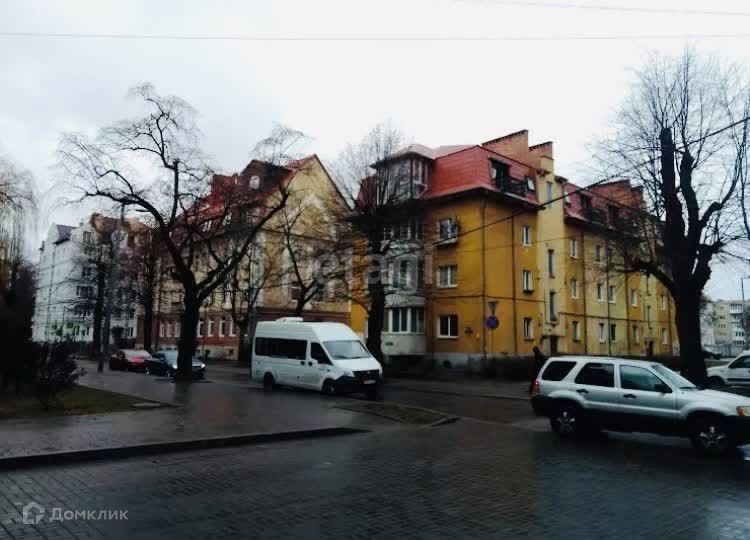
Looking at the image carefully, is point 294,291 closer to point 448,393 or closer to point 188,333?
point 188,333

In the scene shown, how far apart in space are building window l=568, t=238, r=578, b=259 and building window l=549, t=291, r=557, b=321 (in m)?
3.70

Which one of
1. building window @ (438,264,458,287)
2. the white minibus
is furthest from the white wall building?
the white minibus

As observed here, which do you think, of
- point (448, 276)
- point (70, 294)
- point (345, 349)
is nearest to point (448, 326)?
point (448, 276)

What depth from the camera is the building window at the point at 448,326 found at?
3481 cm

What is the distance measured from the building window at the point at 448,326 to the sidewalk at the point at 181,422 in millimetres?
17705

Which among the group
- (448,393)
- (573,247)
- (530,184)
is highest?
(530,184)

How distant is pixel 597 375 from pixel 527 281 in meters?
25.9

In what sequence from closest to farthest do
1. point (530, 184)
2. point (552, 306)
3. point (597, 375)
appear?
point (597, 375) < point (530, 184) < point (552, 306)

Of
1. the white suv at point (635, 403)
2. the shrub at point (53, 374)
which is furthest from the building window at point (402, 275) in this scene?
the white suv at point (635, 403)

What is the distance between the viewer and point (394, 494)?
702 centimetres

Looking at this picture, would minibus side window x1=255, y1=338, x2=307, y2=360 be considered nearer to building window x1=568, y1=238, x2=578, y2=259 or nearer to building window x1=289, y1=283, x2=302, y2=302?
building window x1=289, y1=283, x2=302, y2=302

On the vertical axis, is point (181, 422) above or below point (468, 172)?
below

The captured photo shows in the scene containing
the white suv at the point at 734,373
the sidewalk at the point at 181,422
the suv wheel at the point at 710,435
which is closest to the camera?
the sidewalk at the point at 181,422

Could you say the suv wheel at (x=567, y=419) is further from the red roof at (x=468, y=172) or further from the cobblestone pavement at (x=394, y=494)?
the red roof at (x=468, y=172)
